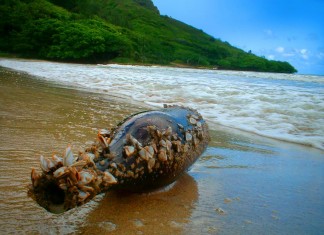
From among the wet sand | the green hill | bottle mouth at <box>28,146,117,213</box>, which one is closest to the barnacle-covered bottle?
bottle mouth at <box>28,146,117,213</box>

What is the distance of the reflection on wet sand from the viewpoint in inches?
59.1

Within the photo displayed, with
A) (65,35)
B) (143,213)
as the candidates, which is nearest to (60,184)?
(143,213)

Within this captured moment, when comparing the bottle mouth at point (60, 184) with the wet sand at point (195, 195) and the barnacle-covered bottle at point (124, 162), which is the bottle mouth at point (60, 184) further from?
the wet sand at point (195, 195)

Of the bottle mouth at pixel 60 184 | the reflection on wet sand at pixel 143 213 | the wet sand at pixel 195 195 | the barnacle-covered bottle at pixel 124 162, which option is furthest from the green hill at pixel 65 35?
the bottle mouth at pixel 60 184

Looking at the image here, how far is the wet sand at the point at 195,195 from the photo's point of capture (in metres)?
1.52

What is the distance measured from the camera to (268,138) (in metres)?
4.04

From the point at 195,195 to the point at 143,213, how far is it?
1.47ft

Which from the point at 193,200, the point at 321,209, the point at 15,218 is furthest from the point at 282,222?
the point at 15,218

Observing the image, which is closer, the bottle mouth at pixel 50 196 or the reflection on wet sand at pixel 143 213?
the bottle mouth at pixel 50 196

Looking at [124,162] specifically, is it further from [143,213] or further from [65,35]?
[65,35]

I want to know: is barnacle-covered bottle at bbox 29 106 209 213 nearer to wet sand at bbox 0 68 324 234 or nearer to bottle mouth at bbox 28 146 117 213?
bottle mouth at bbox 28 146 117 213

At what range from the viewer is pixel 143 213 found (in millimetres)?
1670

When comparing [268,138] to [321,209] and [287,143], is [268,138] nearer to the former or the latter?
→ [287,143]

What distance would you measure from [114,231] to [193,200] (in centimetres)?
61
